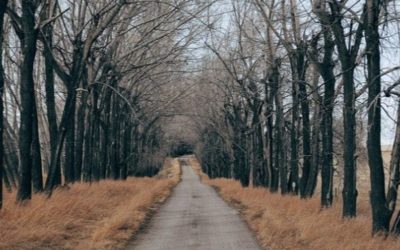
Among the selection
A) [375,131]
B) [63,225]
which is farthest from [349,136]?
[63,225]

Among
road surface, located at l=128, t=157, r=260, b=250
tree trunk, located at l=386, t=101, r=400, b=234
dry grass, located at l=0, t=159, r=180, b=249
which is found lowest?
road surface, located at l=128, t=157, r=260, b=250

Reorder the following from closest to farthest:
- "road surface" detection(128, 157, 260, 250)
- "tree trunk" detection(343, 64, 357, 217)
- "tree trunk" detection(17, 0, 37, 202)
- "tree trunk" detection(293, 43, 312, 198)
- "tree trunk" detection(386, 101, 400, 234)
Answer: "road surface" detection(128, 157, 260, 250) < "tree trunk" detection(386, 101, 400, 234) < "tree trunk" detection(343, 64, 357, 217) < "tree trunk" detection(17, 0, 37, 202) < "tree trunk" detection(293, 43, 312, 198)

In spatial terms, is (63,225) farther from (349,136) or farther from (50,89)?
(50,89)

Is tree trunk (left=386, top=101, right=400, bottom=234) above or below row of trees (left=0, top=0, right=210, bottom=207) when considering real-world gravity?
below

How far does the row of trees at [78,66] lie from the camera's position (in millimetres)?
14914

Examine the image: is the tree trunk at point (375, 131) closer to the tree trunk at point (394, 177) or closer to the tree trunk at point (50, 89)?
the tree trunk at point (394, 177)

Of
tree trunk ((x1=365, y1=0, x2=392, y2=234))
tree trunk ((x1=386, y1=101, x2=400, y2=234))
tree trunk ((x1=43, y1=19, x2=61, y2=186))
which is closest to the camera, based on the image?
tree trunk ((x1=365, y1=0, x2=392, y2=234))

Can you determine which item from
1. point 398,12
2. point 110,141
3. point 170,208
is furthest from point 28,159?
point 110,141

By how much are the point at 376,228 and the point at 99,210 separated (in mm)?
7805

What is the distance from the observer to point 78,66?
59.4 ft

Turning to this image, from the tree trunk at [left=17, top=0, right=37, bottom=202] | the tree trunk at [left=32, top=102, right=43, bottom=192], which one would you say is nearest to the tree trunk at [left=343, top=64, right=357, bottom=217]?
the tree trunk at [left=17, top=0, right=37, bottom=202]

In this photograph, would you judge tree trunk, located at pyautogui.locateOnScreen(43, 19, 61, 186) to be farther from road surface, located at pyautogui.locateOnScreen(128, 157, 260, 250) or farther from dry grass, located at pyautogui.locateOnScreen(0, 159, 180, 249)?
road surface, located at pyautogui.locateOnScreen(128, 157, 260, 250)

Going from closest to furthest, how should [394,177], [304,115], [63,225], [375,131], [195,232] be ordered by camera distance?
[375,131] → [63,225] → [394,177] → [195,232] → [304,115]

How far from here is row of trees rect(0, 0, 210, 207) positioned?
14914 mm
